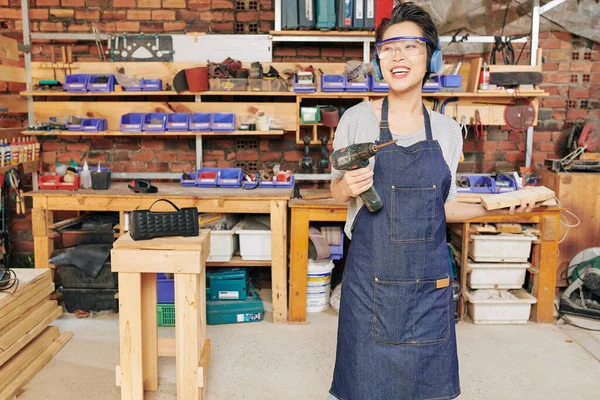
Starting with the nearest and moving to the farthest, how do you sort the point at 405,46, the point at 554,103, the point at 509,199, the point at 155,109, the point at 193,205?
the point at 405,46
the point at 509,199
the point at 193,205
the point at 155,109
the point at 554,103

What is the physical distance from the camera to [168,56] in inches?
175

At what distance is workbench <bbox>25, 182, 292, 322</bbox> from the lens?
3914 mm

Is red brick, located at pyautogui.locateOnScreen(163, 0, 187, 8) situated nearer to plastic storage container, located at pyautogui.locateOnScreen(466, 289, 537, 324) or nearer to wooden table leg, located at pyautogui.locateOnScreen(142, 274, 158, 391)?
wooden table leg, located at pyautogui.locateOnScreen(142, 274, 158, 391)

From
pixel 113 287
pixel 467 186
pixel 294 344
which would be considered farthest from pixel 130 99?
pixel 467 186

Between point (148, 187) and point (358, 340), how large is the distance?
2395mm

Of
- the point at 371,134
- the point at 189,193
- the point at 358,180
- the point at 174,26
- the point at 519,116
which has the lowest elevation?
the point at 189,193

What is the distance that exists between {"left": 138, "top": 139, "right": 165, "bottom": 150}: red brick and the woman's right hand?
3.05 metres

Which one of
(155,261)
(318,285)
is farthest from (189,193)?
(155,261)

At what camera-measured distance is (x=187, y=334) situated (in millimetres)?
2717

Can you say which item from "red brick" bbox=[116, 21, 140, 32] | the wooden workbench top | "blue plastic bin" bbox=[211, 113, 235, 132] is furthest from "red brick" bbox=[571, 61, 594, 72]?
"red brick" bbox=[116, 21, 140, 32]

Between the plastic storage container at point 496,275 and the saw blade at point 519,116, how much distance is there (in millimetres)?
1048

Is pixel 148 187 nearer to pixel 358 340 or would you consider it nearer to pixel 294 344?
pixel 294 344

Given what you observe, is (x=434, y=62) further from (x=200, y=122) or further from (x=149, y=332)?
(x=200, y=122)

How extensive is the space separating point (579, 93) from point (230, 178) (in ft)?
9.29
